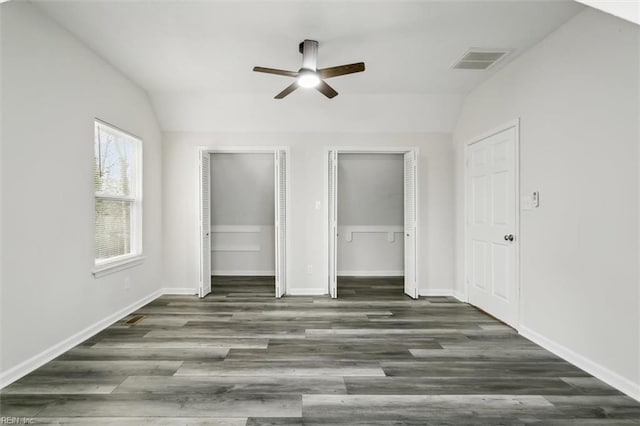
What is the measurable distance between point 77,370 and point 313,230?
3.06 metres

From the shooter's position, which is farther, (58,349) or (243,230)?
(243,230)

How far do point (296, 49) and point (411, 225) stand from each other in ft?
9.21

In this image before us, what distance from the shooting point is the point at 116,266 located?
3.56m

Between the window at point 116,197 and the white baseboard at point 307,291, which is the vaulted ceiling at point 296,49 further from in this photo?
the white baseboard at point 307,291

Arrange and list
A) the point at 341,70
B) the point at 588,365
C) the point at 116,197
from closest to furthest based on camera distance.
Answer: the point at 588,365
the point at 341,70
the point at 116,197

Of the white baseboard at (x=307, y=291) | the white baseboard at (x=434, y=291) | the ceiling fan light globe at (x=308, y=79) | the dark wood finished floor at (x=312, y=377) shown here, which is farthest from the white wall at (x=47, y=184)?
the white baseboard at (x=434, y=291)

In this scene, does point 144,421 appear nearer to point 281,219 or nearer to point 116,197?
point 116,197

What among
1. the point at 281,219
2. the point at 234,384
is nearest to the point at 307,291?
the point at 281,219

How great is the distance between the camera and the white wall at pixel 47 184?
230 centimetres

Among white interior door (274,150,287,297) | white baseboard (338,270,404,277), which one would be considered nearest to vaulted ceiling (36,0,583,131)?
white interior door (274,150,287,297)

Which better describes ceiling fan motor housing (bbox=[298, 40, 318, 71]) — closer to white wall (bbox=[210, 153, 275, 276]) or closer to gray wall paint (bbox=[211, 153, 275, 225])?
gray wall paint (bbox=[211, 153, 275, 225])

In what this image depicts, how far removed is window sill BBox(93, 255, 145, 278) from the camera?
327 centimetres

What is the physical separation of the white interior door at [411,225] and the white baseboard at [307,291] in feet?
4.11

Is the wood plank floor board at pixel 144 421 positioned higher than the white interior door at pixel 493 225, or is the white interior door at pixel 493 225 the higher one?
the white interior door at pixel 493 225
